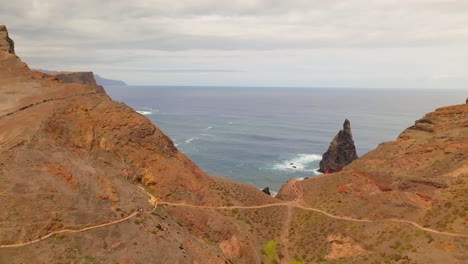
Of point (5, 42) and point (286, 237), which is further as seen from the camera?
point (5, 42)

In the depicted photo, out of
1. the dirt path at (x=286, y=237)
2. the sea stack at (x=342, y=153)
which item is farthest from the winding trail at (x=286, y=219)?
the sea stack at (x=342, y=153)

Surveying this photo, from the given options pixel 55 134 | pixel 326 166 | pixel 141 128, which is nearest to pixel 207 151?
pixel 326 166

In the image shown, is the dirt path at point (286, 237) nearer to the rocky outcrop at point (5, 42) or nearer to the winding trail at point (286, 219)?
the winding trail at point (286, 219)


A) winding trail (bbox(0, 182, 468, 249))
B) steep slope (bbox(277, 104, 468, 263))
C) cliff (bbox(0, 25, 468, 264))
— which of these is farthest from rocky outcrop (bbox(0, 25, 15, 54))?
steep slope (bbox(277, 104, 468, 263))

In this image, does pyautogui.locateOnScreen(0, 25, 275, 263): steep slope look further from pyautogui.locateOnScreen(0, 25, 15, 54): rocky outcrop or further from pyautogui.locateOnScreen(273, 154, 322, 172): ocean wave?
pyautogui.locateOnScreen(273, 154, 322, 172): ocean wave

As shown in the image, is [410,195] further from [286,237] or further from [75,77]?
[75,77]

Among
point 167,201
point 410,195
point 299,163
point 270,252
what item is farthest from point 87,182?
point 299,163
